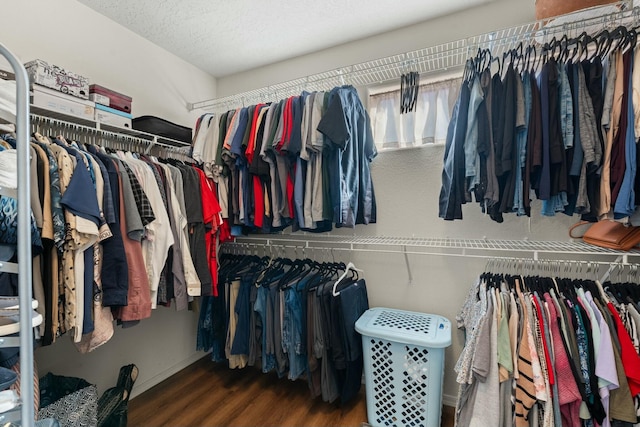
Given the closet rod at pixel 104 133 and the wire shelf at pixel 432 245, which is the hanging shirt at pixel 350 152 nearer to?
the wire shelf at pixel 432 245

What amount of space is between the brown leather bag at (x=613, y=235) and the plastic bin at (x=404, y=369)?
2.68 feet

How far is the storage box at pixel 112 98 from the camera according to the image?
5.22ft

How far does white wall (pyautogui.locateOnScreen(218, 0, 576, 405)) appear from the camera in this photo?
69.0 inches

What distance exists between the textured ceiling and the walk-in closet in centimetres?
2

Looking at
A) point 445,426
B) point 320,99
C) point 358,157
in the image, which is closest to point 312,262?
point 358,157

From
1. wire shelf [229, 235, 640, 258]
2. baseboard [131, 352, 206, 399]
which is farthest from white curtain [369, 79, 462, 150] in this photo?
baseboard [131, 352, 206, 399]

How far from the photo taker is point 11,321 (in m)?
0.70

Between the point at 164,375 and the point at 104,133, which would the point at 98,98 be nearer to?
the point at 104,133

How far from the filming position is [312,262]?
2.17m

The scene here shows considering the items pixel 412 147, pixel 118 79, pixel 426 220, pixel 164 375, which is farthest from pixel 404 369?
pixel 118 79

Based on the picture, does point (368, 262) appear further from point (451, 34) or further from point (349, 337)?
point (451, 34)

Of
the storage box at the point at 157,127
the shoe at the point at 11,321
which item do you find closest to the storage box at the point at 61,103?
the storage box at the point at 157,127

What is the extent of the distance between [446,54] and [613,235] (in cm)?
127

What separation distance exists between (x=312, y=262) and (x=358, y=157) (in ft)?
2.80
